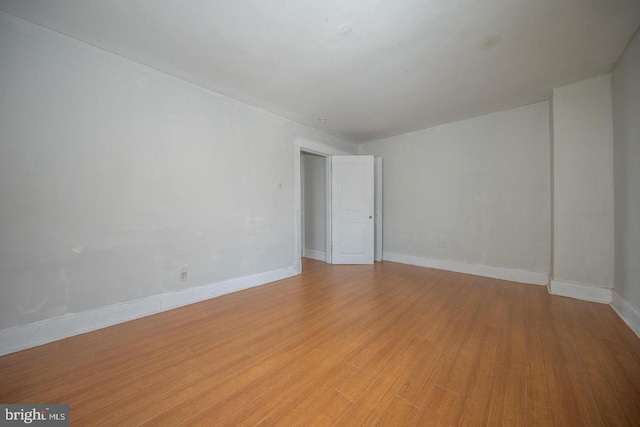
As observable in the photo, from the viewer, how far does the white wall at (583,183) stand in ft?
8.79

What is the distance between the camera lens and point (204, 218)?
9.52 ft

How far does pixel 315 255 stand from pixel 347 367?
375 cm

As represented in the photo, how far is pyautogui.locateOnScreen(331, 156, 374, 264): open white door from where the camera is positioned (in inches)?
188

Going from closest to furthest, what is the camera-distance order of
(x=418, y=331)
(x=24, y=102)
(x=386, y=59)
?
1. (x=24, y=102)
2. (x=418, y=331)
3. (x=386, y=59)

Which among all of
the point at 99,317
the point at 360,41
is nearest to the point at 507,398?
the point at 360,41

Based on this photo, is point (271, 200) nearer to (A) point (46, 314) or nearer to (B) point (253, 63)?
(B) point (253, 63)

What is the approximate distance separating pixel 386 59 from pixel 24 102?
3.22 meters

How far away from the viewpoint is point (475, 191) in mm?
3955

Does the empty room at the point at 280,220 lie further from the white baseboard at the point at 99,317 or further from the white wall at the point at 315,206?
the white wall at the point at 315,206

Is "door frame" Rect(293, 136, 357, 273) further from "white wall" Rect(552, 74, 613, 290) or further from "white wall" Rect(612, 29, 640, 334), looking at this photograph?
"white wall" Rect(612, 29, 640, 334)

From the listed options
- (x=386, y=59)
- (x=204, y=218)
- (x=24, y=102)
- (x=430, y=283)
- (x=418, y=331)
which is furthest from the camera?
(x=430, y=283)

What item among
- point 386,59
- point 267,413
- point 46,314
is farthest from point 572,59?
point 46,314

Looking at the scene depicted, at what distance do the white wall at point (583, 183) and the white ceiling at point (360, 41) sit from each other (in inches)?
11.7
